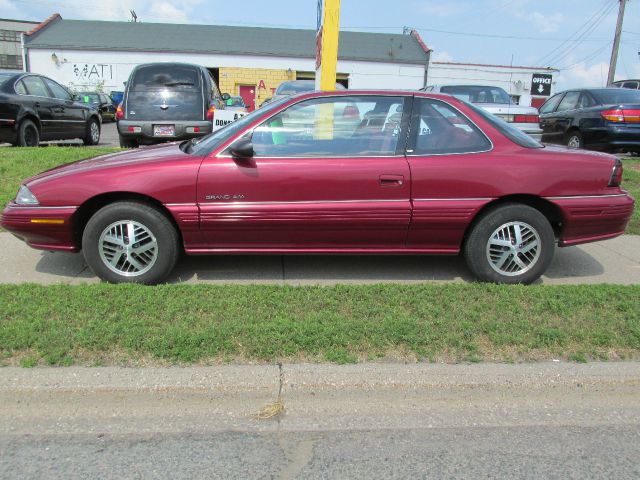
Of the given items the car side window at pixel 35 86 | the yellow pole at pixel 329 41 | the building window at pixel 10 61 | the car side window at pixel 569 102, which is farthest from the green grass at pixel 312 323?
the building window at pixel 10 61

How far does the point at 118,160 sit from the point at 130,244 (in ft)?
2.44

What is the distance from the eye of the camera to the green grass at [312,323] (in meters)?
3.30

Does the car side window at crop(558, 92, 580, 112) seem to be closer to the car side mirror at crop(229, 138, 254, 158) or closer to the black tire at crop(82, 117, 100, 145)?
the car side mirror at crop(229, 138, 254, 158)

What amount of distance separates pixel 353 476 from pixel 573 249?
14.0 ft

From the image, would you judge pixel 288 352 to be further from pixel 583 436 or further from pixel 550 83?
pixel 550 83

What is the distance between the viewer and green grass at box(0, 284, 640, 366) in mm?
3305

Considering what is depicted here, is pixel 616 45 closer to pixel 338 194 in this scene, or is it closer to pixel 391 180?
pixel 391 180

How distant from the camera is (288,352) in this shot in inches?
130

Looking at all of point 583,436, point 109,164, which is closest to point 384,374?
point 583,436

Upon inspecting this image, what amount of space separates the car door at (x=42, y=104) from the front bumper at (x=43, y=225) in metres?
6.43

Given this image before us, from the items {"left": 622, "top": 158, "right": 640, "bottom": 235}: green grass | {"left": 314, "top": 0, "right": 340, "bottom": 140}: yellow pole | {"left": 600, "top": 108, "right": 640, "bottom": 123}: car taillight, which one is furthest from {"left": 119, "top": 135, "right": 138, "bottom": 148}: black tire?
{"left": 600, "top": 108, "right": 640, "bottom": 123}: car taillight

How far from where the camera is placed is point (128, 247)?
427 centimetres

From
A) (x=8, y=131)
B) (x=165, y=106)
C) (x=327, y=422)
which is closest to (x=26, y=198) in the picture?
(x=327, y=422)

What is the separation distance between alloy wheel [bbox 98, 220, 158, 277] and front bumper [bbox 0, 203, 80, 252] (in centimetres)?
30
